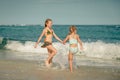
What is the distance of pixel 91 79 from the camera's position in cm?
880

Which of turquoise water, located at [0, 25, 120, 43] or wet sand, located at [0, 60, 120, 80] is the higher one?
turquoise water, located at [0, 25, 120, 43]

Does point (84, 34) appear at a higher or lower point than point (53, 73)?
higher

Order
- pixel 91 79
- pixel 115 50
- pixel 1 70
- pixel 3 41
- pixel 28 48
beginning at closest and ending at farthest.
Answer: pixel 91 79 → pixel 1 70 → pixel 115 50 → pixel 28 48 → pixel 3 41

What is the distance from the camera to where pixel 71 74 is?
31.3 feet

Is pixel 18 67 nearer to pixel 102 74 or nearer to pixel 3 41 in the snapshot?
pixel 102 74

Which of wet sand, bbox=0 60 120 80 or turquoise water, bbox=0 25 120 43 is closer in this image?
wet sand, bbox=0 60 120 80

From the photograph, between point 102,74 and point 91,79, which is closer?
point 91,79

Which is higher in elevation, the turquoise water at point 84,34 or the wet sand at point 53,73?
the turquoise water at point 84,34

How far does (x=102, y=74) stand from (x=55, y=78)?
1925 millimetres

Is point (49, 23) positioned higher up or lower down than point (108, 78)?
higher up

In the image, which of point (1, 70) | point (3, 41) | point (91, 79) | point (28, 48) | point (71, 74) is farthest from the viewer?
point (3, 41)

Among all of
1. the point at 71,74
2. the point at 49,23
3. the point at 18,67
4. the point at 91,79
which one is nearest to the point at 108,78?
the point at 91,79

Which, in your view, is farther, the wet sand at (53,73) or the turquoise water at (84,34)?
the turquoise water at (84,34)

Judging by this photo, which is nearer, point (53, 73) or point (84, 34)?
point (53, 73)
